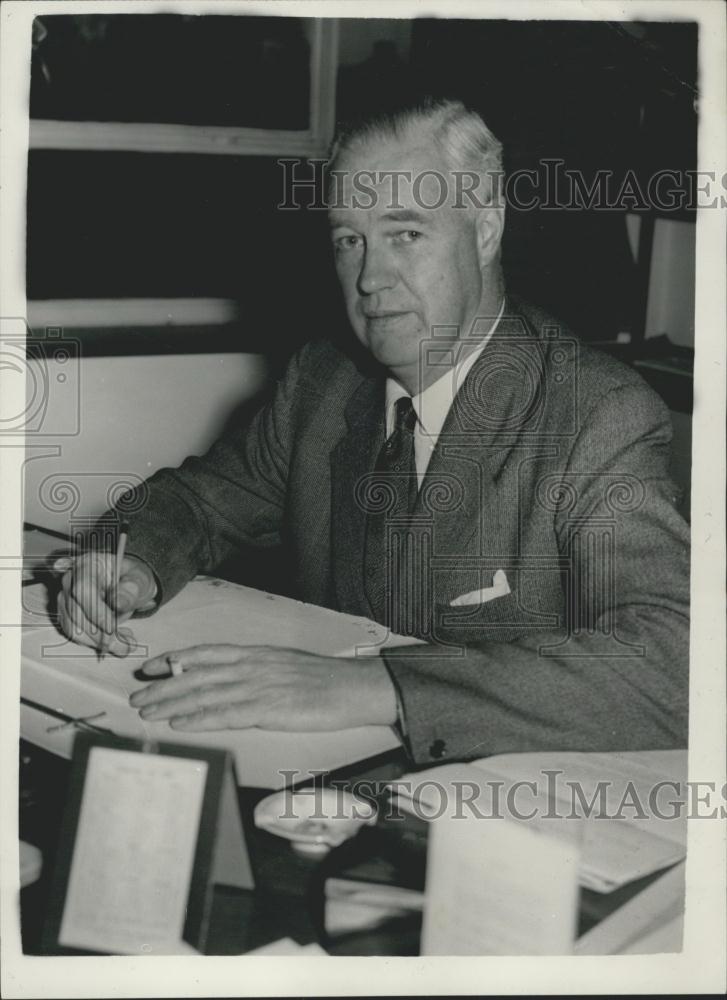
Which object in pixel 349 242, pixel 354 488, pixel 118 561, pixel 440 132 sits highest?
pixel 440 132

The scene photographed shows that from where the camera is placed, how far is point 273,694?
102cm

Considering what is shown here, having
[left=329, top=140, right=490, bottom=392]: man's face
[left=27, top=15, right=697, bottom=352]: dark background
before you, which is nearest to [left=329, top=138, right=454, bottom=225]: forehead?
[left=329, top=140, right=490, bottom=392]: man's face

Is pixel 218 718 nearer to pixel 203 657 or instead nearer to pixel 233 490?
pixel 203 657

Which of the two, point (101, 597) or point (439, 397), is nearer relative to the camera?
point (101, 597)

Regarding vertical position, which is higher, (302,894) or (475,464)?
(475,464)

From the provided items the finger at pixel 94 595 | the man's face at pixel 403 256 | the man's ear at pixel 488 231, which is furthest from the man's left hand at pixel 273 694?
the man's ear at pixel 488 231

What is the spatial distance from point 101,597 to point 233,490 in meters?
0.45

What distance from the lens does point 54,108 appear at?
8.38ft

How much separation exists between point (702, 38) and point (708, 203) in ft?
0.60

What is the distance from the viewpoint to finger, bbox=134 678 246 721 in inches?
39.3

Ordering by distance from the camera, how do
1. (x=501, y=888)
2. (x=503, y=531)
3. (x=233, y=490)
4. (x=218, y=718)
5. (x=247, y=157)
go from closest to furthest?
1. (x=501, y=888)
2. (x=218, y=718)
3. (x=503, y=531)
4. (x=233, y=490)
5. (x=247, y=157)

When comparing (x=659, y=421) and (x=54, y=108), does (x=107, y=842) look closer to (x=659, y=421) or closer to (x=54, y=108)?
(x=659, y=421)

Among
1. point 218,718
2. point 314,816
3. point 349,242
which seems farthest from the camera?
point 349,242

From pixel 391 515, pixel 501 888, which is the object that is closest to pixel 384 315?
pixel 391 515
